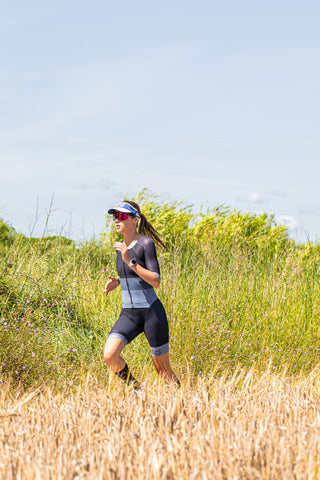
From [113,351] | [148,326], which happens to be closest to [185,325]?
[148,326]

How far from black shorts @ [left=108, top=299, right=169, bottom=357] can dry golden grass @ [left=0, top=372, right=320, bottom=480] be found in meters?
0.95

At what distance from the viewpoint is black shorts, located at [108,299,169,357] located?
5203 mm

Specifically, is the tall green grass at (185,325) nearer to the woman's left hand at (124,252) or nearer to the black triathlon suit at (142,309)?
the black triathlon suit at (142,309)

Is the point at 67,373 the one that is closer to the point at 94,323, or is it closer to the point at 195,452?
the point at 94,323

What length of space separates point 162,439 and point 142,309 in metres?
1.97

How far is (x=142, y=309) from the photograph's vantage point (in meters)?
5.24

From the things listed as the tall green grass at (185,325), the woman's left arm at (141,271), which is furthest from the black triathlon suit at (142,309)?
the tall green grass at (185,325)

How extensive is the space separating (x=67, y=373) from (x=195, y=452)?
342 cm

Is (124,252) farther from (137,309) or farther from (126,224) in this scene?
(137,309)

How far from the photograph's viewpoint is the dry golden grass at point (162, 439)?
288cm

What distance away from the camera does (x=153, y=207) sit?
14.1m

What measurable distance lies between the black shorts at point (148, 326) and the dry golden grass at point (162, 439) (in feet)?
3.11

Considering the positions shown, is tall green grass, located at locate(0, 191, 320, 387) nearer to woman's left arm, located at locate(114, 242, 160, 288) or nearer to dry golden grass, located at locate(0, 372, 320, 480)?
woman's left arm, located at locate(114, 242, 160, 288)

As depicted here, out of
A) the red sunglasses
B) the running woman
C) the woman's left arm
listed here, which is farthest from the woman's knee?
the red sunglasses
